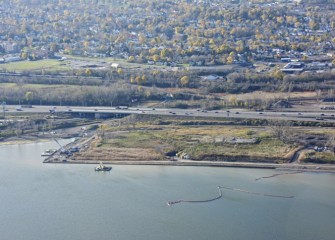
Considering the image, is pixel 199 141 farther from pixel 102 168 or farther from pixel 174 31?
pixel 174 31

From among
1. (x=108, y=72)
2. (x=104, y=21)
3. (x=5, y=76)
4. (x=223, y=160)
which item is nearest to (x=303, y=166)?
(x=223, y=160)

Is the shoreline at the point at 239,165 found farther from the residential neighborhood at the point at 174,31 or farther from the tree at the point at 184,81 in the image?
the residential neighborhood at the point at 174,31

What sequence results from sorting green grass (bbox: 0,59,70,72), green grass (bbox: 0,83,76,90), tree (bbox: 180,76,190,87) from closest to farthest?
1. green grass (bbox: 0,83,76,90)
2. tree (bbox: 180,76,190,87)
3. green grass (bbox: 0,59,70,72)

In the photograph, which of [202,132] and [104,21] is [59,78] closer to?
[202,132]

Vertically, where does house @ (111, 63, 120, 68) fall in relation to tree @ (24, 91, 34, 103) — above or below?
above

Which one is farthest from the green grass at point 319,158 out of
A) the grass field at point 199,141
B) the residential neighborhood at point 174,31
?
the residential neighborhood at point 174,31

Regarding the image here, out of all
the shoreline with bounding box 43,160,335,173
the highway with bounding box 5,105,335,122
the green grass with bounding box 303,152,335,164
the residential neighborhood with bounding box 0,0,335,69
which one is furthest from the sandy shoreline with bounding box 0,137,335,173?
the residential neighborhood with bounding box 0,0,335,69

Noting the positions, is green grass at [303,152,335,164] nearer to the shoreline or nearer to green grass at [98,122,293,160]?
the shoreline

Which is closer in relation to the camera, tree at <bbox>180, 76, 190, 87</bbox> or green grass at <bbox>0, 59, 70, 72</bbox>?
tree at <bbox>180, 76, 190, 87</bbox>

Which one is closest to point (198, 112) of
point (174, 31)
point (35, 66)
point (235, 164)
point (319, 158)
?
point (235, 164)
